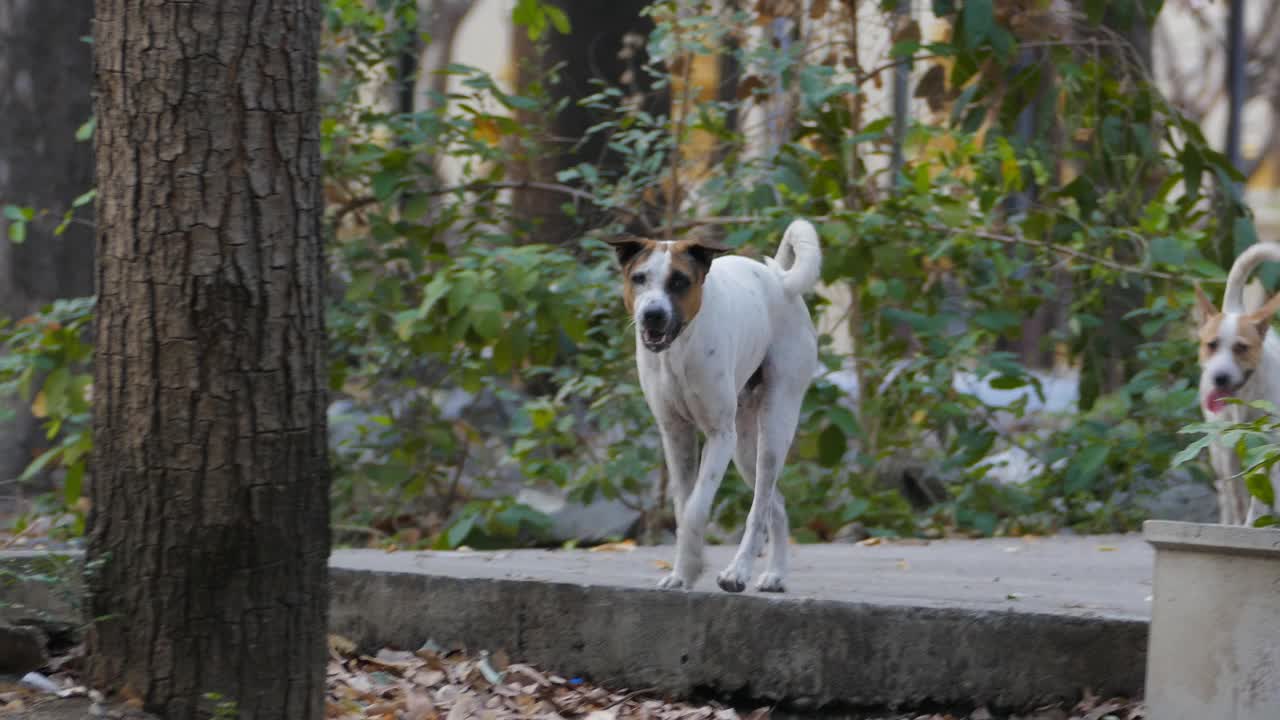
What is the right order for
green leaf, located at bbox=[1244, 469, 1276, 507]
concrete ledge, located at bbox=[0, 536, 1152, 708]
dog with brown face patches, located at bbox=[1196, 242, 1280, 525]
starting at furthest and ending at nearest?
dog with brown face patches, located at bbox=[1196, 242, 1280, 525] < concrete ledge, located at bbox=[0, 536, 1152, 708] < green leaf, located at bbox=[1244, 469, 1276, 507]

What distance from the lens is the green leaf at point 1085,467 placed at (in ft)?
27.8

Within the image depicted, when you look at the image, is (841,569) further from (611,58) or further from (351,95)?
(611,58)

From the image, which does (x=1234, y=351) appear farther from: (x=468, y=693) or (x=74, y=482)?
(x=74, y=482)

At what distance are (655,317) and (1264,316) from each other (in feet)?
10.5

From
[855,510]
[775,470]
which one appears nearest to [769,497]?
[775,470]

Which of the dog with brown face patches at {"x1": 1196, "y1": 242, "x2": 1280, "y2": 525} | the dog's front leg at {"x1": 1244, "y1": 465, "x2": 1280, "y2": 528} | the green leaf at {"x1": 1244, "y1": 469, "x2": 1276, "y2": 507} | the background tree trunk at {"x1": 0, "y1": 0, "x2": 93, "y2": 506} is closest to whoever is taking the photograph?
the green leaf at {"x1": 1244, "y1": 469, "x2": 1276, "y2": 507}

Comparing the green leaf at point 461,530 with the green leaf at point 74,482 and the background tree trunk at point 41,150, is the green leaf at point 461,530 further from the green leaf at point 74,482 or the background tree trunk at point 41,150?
the background tree trunk at point 41,150

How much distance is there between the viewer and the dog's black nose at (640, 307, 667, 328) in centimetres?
462

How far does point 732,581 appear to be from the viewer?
4906 millimetres

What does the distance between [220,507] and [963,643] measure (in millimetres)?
2414

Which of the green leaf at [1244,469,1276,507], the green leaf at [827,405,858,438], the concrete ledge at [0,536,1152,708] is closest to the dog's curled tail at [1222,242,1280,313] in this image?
the green leaf at [827,405,858,438]

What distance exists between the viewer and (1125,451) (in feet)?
28.7

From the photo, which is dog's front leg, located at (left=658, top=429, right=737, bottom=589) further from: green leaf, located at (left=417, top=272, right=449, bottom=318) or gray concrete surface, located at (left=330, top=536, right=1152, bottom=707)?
green leaf, located at (left=417, top=272, right=449, bottom=318)

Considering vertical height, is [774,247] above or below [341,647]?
above
